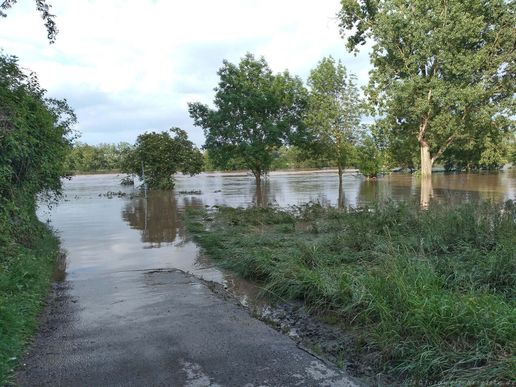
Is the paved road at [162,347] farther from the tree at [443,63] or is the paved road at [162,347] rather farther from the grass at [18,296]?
the tree at [443,63]

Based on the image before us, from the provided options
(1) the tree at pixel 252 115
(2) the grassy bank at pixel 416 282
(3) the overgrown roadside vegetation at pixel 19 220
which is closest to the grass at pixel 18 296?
(3) the overgrown roadside vegetation at pixel 19 220

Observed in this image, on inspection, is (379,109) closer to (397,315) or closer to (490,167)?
(397,315)

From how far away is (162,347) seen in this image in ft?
15.0

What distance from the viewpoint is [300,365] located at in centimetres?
409

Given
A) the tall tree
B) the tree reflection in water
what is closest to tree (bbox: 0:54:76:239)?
the tree reflection in water

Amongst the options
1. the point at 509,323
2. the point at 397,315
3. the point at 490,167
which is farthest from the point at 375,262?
the point at 490,167

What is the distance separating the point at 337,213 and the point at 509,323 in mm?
9561

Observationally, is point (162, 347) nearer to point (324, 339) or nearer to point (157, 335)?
point (157, 335)

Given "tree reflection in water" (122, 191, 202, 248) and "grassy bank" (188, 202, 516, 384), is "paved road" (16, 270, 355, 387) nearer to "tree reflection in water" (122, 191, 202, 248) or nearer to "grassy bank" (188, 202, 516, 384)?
"grassy bank" (188, 202, 516, 384)

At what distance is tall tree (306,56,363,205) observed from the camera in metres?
29.0

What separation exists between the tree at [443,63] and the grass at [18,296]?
2575cm

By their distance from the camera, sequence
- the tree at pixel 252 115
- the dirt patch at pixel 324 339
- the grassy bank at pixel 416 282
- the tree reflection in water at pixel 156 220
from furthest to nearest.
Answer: the tree at pixel 252 115 → the tree reflection in water at pixel 156 220 → the dirt patch at pixel 324 339 → the grassy bank at pixel 416 282

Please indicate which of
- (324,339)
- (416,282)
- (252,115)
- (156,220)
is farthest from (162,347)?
(252,115)

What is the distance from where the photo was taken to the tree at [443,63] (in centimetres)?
2733
